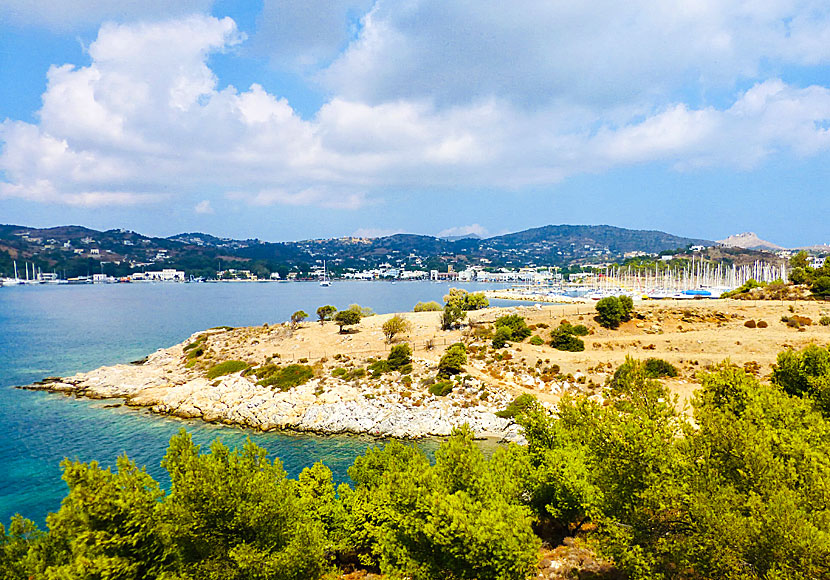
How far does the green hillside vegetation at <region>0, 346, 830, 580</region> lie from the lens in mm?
10734

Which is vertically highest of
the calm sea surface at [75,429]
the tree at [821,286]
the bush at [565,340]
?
the tree at [821,286]

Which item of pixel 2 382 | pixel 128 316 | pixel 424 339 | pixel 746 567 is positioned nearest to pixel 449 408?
pixel 424 339

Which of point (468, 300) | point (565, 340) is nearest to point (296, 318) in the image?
point (468, 300)

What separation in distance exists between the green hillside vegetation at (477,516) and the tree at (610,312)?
39.4m

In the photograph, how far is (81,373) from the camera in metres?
50.5

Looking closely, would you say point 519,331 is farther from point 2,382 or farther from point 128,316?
point 128,316

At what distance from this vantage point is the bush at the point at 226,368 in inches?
1876

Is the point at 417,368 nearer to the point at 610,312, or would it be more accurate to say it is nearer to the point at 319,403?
the point at 319,403

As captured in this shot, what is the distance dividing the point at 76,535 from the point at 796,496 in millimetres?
18110

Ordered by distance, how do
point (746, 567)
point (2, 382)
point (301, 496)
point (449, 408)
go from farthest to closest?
point (2, 382), point (449, 408), point (301, 496), point (746, 567)

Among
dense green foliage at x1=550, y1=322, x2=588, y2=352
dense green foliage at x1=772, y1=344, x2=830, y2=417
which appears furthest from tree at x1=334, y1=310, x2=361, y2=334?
dense green foliage at x1=772, y1=344, x2=830, y2=417

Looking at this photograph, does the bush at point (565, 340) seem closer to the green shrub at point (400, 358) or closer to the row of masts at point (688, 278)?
the green shrub at point (400, 358)

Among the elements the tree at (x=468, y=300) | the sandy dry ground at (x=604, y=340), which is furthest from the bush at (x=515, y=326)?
the tree at (x=468, y=300)

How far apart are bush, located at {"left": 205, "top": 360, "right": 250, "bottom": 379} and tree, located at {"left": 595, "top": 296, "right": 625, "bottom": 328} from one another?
41804 mm
